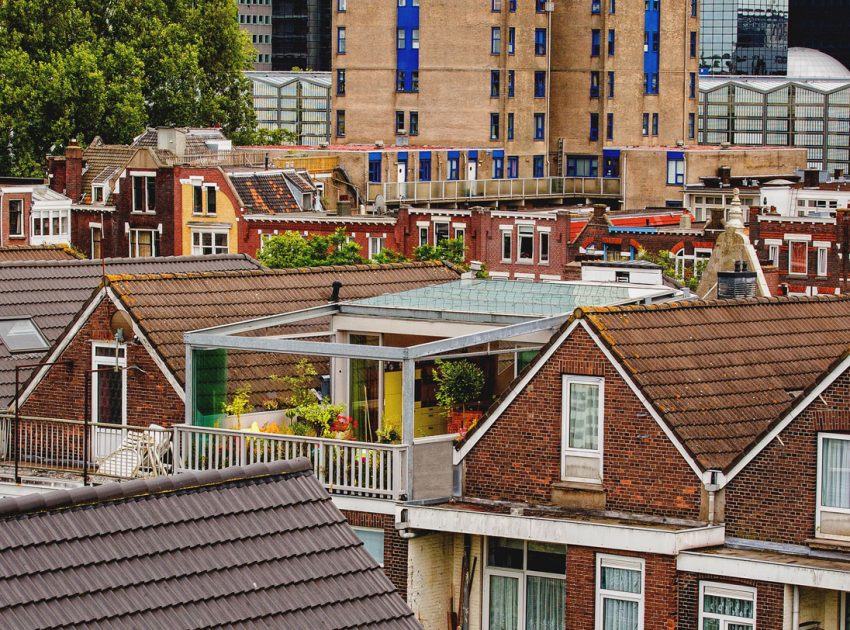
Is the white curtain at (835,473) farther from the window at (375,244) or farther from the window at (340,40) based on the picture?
the window at (340,40)

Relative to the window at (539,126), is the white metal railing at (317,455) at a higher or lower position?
lower

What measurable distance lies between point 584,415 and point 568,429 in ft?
0.87

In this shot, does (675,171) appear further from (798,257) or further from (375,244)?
(375,244)

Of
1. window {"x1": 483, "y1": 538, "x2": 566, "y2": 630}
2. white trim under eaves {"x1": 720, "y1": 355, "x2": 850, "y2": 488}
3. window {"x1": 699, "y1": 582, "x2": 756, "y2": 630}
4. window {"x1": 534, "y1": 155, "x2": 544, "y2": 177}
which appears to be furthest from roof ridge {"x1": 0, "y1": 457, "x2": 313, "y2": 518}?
window {"x1": 534, "y1": 155, "x2": 544, "y2": 177}

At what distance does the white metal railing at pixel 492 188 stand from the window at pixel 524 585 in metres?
95.2

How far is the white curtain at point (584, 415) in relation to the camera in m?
27.4

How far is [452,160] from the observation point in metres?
142

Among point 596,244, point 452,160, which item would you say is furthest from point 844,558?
point 452,160

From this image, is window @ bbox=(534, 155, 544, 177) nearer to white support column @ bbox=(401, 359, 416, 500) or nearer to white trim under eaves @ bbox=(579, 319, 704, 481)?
white support column @ bbox=(401, 359, 416, 500)

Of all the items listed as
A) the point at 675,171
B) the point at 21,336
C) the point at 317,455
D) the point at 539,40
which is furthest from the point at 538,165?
the point at 317,455

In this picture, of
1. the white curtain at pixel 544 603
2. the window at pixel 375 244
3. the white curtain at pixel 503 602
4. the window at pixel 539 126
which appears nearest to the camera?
the white curtain at pixel 544 603

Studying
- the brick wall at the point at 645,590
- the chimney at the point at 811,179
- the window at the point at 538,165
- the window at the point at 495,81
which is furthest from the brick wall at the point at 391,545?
the window at the point at 538,165

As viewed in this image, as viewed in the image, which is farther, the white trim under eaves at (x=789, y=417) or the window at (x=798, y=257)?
the window at (x=798, y=257)

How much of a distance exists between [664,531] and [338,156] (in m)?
101
